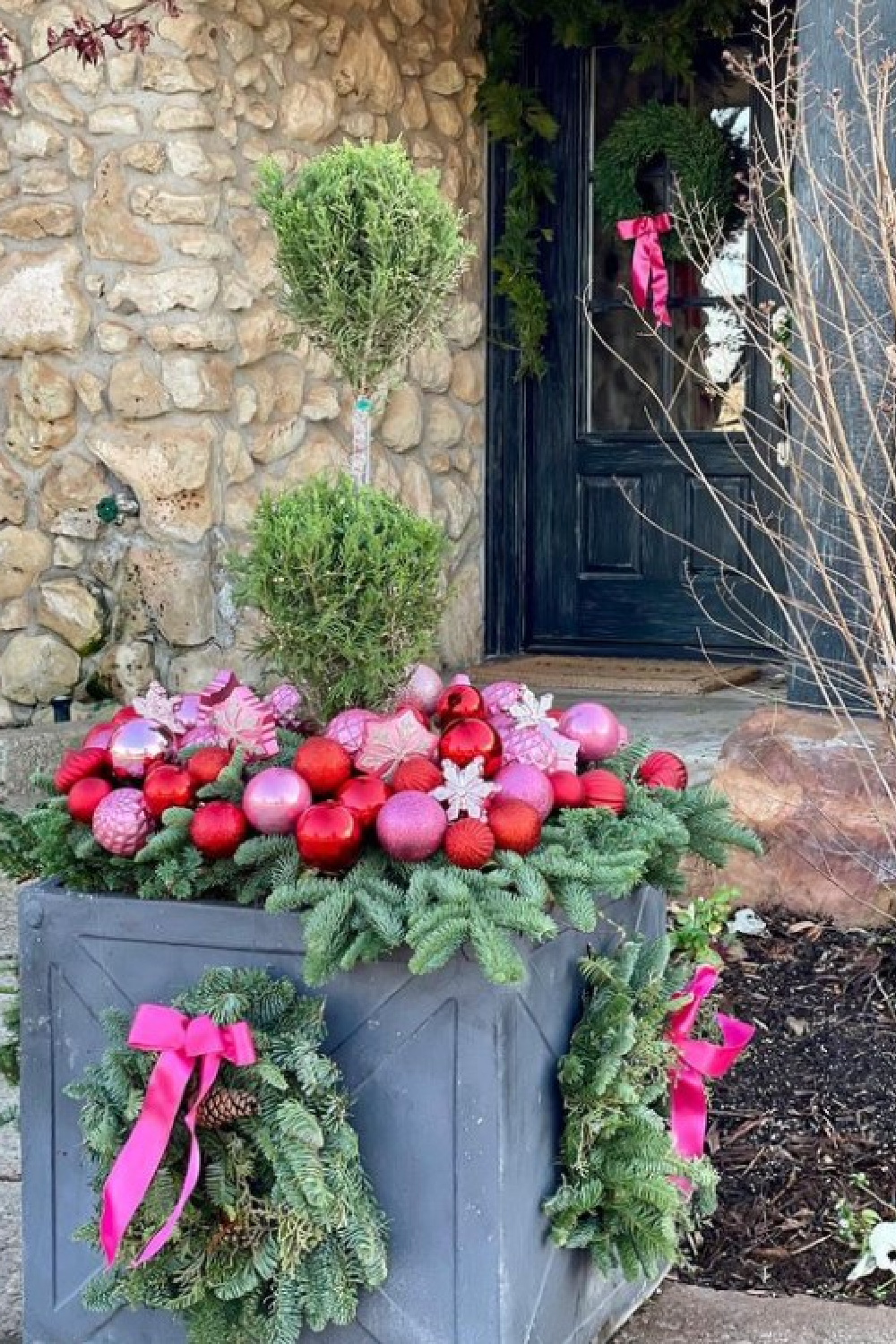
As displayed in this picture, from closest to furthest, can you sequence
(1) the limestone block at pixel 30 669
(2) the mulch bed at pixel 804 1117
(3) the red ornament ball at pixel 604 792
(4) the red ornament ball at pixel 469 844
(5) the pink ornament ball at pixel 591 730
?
(4) the red ornament ball at pixel 469 844 < (3) the red ornament ball at pixel 604 792 < (5) the pink ornament ball at pixel 591 730 < (2) the mulch bed at pixel 804 1117 < (1) the limestone block at pixel 30 669

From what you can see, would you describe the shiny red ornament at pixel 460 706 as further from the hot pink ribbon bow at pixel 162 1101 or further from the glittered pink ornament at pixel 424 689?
the hot pink ribbon bow at pixel 162 1101

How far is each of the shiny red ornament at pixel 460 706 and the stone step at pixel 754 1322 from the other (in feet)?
2.82

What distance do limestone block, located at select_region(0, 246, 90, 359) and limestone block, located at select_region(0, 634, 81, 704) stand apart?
926mm

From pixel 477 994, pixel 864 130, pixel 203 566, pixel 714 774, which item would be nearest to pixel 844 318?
pixel 864 130

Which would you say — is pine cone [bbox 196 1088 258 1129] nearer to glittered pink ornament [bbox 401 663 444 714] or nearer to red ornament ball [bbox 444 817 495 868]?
red ornament ball [bbox 444 817 495 868]

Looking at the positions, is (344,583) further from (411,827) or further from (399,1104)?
(399,1104)

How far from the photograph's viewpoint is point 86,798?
2129 millimetres

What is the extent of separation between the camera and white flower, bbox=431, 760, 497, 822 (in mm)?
1997

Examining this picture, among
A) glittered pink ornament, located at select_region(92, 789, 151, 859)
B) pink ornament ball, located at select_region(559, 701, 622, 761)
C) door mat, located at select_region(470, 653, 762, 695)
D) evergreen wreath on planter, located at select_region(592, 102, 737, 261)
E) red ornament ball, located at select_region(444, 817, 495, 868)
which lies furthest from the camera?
evergreen wreath on planter, located at select_region(592, 102, 737, 261)

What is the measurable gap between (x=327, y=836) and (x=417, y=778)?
0.48 ft

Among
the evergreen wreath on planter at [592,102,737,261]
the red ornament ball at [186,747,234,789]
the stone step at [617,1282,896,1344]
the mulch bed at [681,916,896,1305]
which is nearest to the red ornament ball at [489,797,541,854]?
the red ornament ball at [186,747,234,789]

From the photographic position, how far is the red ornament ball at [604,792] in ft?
7.10

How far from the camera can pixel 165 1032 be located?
6.08 ft

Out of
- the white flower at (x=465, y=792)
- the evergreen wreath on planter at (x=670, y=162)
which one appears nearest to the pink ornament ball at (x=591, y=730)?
the white flower at (x=465, y=792)
